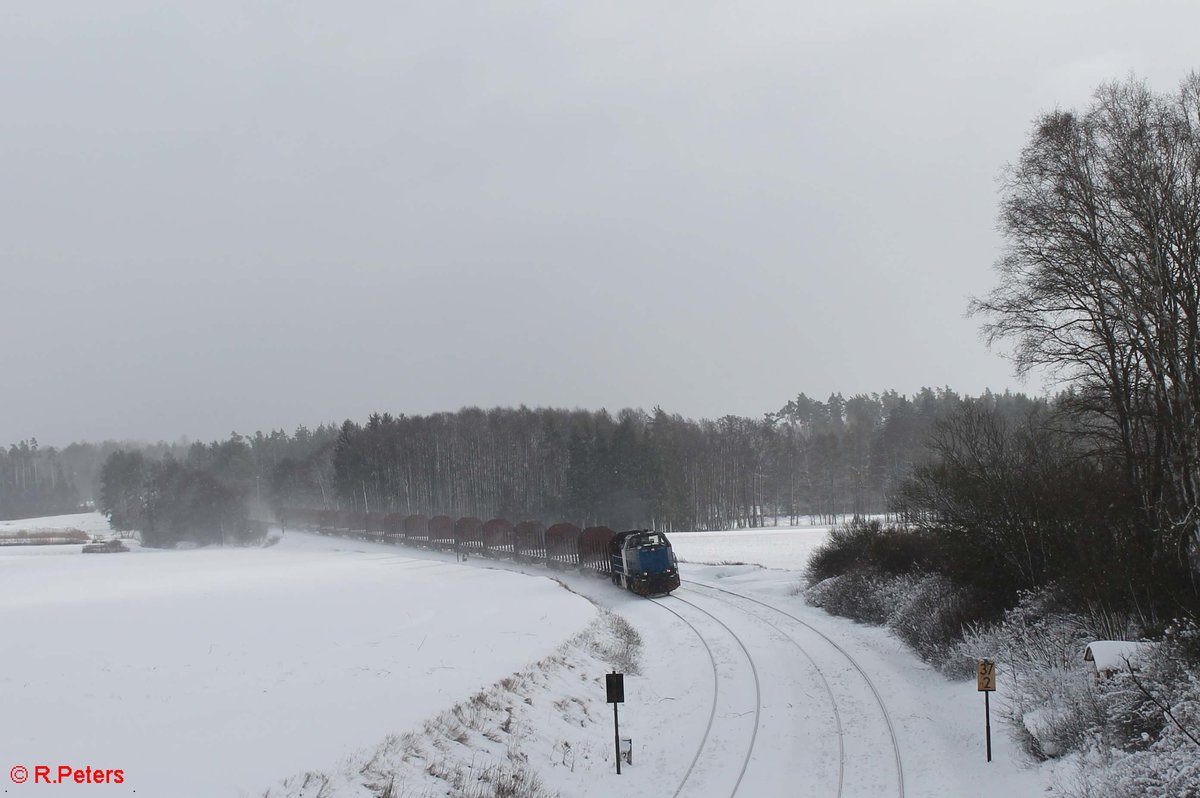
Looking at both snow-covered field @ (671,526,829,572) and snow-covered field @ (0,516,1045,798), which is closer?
snow-covered field @ (0,516,1045,798)

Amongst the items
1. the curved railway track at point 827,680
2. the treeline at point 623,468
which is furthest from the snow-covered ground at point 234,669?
the treeline at point 623,468

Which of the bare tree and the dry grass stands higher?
the bare tree

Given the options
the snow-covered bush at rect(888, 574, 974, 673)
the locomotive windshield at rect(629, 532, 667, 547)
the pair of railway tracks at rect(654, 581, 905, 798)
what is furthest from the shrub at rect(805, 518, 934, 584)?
the locomotive windshield at rect(629, 532, 667, 547)

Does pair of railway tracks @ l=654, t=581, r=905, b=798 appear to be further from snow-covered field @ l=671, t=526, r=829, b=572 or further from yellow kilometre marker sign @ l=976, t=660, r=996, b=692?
snow-covered field @ l=671, t=526, r=829, b=572

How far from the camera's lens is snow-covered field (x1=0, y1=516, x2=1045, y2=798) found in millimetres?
10328

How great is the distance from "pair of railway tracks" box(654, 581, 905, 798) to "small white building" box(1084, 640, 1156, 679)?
3399 millimetres

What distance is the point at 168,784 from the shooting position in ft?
29.1

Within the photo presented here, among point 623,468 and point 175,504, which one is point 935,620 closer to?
point 623,468

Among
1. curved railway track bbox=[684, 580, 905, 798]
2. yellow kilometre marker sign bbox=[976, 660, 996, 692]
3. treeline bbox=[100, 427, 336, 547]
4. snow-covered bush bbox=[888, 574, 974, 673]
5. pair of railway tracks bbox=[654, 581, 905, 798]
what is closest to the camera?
pair of railway tracks bbox=[654, 581, 905, 798]

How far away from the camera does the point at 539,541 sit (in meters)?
51.1

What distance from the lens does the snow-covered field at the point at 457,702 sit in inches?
407

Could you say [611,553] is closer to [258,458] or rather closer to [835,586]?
[835,586]

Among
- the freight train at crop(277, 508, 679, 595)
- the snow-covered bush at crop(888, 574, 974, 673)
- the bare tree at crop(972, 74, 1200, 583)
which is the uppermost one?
the bare tree at crop(972, 74, 1200, 583)

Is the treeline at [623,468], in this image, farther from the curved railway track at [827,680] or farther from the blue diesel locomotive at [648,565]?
the curved railway track at [827,680]
